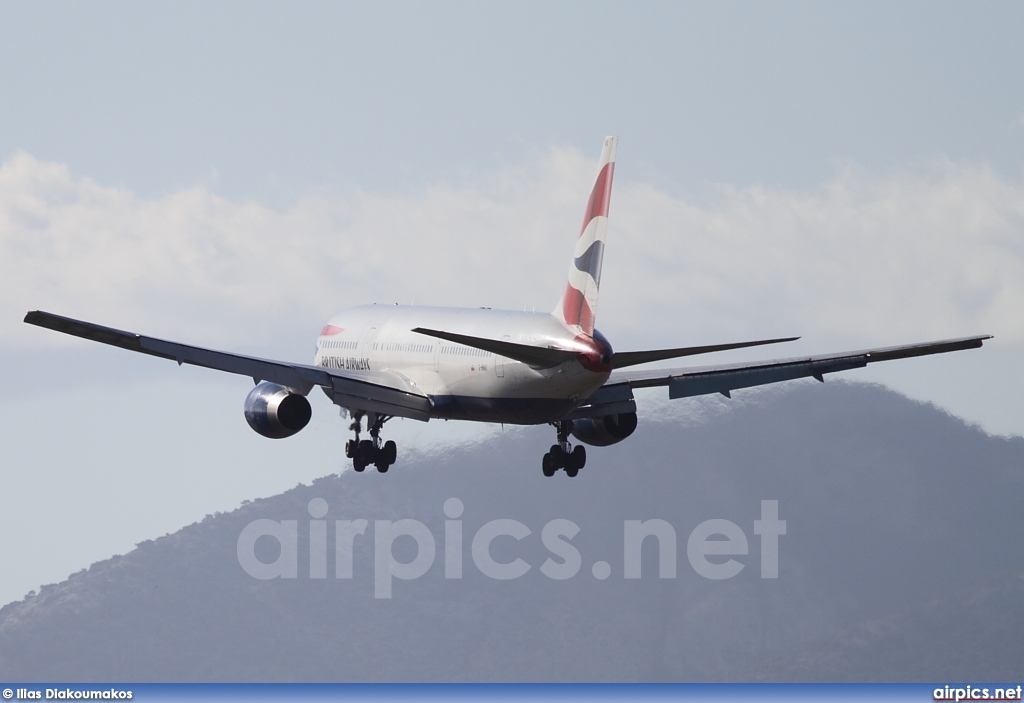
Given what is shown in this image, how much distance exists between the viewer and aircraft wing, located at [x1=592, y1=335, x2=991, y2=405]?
200ft

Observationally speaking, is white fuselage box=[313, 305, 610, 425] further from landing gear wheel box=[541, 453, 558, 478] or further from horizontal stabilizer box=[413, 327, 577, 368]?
landing gear wheel box=[541, 453, 558, 478]

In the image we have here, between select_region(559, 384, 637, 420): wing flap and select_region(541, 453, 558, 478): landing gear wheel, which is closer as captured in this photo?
select_region(559, 384, 637, 420): wing flap

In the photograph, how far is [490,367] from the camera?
5772cm

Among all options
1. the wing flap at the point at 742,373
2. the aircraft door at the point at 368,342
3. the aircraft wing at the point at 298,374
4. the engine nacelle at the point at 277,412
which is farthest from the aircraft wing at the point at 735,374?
Result: the engine nacelle at the point at 277,412

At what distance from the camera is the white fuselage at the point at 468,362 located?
2173 inches

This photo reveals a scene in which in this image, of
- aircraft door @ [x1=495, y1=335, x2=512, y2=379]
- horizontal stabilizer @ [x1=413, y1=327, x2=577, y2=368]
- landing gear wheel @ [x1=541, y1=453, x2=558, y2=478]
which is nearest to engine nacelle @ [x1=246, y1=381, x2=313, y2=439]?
aircraft door @ [x1=495, y1=335, x2=512, y2=379]

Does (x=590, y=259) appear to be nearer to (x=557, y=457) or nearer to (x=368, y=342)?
(x=557, y=457)

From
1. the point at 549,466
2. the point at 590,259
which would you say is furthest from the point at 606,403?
the point at 590,259

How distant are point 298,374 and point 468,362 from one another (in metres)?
6.21

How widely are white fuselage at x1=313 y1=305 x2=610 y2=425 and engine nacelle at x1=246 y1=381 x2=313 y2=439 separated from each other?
3.96m

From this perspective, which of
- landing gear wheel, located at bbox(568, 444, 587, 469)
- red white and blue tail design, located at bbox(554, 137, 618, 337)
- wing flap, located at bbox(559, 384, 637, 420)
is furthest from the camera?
landing gear wheel, located at bbox(568, 444, 587, 469)

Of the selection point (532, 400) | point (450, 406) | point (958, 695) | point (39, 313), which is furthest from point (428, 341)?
point (958, 695)

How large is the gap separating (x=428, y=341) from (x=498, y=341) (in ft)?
27.3

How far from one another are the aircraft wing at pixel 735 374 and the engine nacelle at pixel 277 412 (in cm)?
1117
